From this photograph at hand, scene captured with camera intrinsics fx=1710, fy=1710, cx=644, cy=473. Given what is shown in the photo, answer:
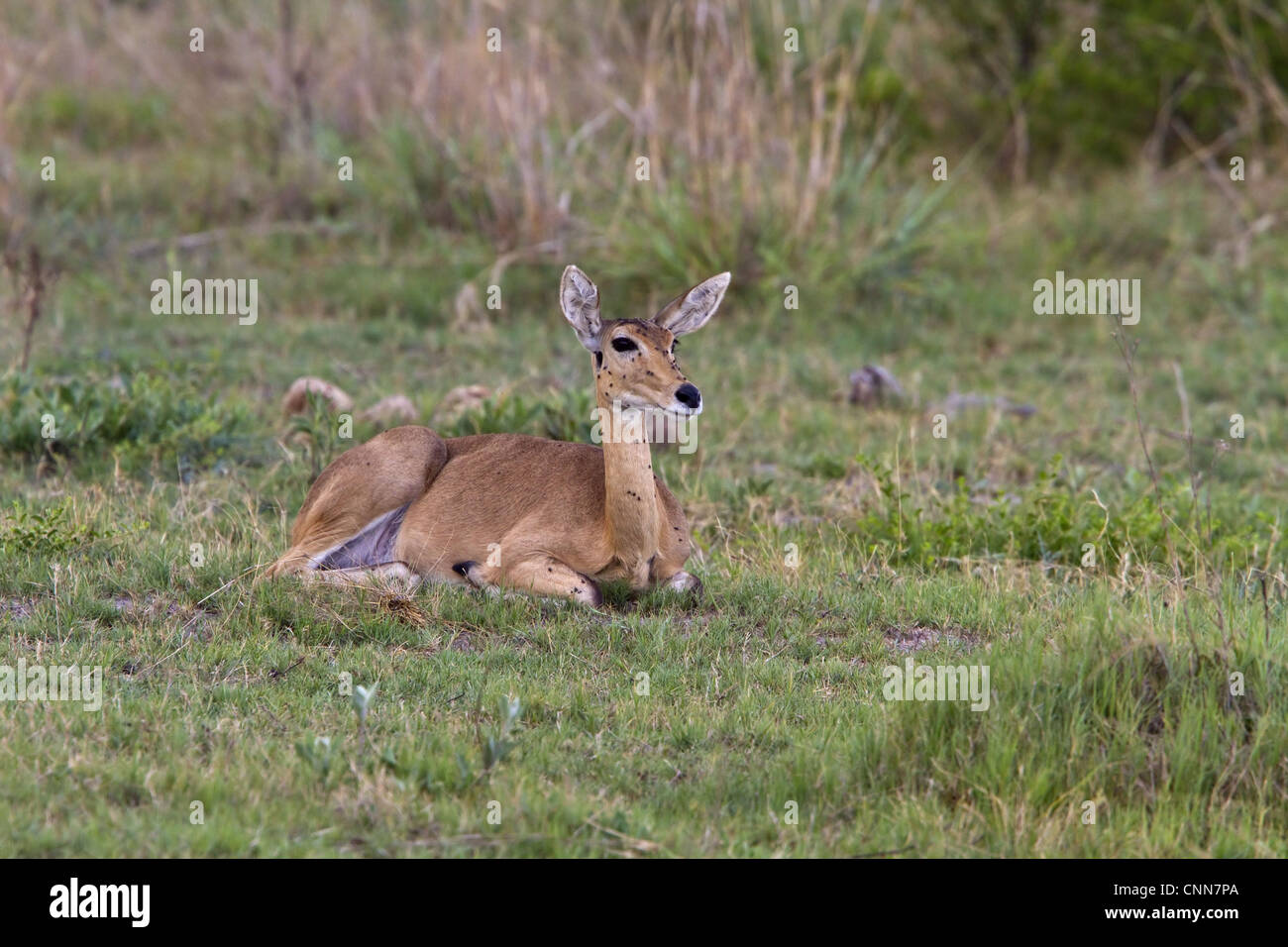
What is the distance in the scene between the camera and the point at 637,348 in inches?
280

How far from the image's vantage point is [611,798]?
532cm

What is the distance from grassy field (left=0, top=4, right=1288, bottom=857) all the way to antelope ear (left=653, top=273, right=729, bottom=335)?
1.13 metres

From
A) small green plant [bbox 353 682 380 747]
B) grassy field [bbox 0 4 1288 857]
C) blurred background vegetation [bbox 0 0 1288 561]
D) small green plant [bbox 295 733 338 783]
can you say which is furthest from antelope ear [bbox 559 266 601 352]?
small green plant [bbox 295 733 338 783]

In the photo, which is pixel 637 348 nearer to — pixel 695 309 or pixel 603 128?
pixel 695 309

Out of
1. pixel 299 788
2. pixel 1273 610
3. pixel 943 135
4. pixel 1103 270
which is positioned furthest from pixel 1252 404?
pixel 299 788

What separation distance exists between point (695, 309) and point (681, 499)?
174 cm

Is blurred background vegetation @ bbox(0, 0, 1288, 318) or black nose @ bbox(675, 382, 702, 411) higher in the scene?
blurred background vegetation @ bbox(0, 0, 1288, 318)

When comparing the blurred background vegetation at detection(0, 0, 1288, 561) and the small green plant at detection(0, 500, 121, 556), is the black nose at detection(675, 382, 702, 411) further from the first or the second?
the small green plant at detection(0, 500, 121, 556)

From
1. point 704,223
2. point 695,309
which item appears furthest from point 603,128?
point 695,309

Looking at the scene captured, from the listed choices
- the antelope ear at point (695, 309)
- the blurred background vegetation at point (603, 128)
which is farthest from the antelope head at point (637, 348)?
the blurred background vegetation at point (603, 128)

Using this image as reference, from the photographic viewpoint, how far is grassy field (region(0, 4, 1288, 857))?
17.3 ft

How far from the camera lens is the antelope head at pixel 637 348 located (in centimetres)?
696

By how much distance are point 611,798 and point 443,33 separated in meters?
11.1
